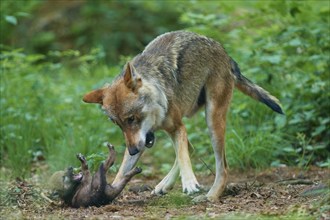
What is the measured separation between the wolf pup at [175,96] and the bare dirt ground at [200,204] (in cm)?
29

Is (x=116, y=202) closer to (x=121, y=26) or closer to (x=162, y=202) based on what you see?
(x=162, y=202)

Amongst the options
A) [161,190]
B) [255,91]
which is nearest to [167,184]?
[161,190]

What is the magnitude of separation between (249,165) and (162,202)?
2.68 meters

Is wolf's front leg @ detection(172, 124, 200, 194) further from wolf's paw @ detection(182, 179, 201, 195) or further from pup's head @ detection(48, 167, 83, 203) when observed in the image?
pup's head @ detection(48, 167, 83, 203)

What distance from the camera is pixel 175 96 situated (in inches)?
304

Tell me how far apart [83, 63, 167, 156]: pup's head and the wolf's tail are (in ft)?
3.55

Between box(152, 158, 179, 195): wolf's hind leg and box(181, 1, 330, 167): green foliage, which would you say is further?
box(181, 1, 330, 167): green foliage

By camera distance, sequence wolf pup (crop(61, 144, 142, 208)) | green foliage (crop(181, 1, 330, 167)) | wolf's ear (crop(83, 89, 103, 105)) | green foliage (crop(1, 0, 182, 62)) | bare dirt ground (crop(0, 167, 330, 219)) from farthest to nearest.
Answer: green foliage (crop(1, 0, 182, 62)), green foliage (crop(181, 1, 330, 167)), wolf's ear (crop(83, 89, 103, 105)), wolf pup (crop(61, 144, 142, 208)), bare dirt ground (crop(0, 167, 330, 219))

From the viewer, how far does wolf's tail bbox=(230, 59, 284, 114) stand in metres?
8.09

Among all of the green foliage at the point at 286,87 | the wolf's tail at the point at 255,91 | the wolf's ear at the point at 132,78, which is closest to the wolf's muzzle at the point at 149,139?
the wolf's ear at the point at 132,78

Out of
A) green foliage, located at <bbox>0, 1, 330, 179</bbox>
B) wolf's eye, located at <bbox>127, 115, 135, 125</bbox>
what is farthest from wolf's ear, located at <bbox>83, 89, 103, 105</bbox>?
green foliage, located at <bbox>0, 1, 330, 179</bbox>

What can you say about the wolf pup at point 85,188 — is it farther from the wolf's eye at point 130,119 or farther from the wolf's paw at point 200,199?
the wolf's paw at point 200,199

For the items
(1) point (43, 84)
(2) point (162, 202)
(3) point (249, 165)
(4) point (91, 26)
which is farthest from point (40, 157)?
(4) point (91, 26)

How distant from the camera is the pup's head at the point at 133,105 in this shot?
718 centimetres
